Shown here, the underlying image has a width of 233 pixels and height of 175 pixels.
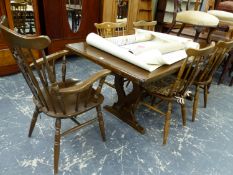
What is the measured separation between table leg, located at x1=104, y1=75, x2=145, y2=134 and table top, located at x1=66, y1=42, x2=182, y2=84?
0.32 meters

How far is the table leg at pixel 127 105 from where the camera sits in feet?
6.05

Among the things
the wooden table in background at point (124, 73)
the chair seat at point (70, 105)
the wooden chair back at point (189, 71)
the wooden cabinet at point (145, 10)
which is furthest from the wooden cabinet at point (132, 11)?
the chair seat at point (70, 105)

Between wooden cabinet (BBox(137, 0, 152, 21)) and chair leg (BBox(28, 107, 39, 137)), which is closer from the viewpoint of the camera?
chair leg (BBox(28, 107, 39, 137))

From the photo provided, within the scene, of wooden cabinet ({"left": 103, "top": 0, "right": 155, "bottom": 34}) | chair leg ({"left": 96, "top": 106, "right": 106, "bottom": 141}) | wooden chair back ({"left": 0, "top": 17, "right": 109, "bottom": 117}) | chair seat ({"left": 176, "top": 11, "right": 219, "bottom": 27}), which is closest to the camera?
wooden chair back ({"left": 0, "top": 17, "right": 109, "bottom": 117})

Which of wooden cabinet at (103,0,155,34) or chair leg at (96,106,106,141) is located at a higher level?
wooden cabinet at (103,0,155,34)

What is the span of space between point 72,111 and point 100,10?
232 cm

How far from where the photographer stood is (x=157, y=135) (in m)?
1.90

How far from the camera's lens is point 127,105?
6.46ft

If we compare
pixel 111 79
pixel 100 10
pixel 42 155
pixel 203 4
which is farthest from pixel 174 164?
pixel 203 4

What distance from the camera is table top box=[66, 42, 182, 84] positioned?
52.1 inches

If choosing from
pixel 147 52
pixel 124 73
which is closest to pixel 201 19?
pixel 147 52

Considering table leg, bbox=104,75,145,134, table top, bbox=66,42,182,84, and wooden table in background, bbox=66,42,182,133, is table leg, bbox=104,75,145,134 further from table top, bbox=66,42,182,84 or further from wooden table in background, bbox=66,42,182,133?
table top, bbox=66,42,182,84

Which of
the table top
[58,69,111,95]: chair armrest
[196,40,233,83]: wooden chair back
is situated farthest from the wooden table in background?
[196,40,233,83]: wooden chair back

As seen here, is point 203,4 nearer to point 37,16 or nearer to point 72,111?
point 37,16
